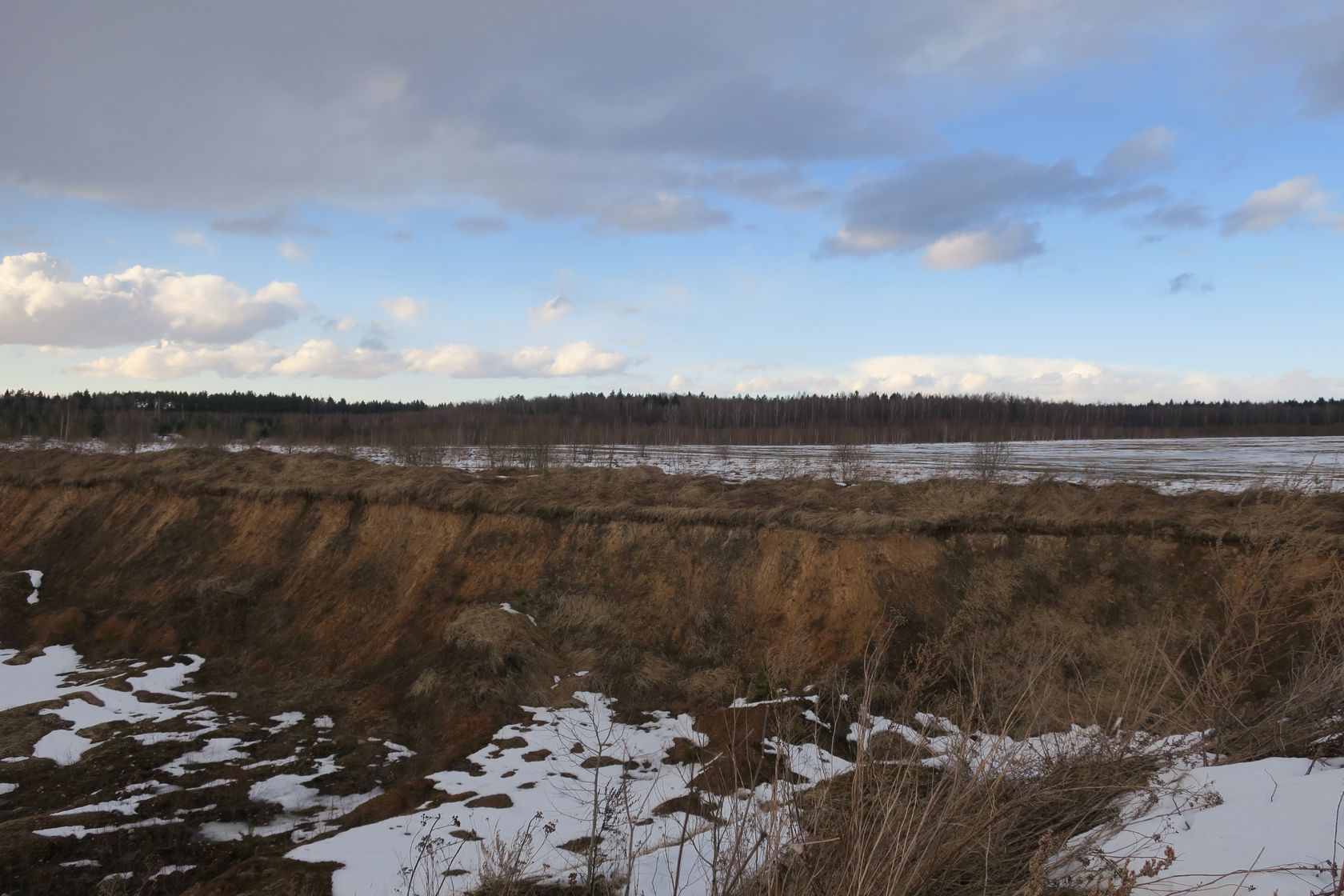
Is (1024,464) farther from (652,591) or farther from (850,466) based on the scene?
(652,591)

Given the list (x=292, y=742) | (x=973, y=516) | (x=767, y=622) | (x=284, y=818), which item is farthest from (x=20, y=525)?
(x=973, y=516)

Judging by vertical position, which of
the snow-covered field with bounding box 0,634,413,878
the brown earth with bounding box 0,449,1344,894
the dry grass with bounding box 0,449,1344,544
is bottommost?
the snow-covered field with bounding box 0,634,413,878

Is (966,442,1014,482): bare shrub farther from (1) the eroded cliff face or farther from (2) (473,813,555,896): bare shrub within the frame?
Result: (2) (473,813,555,896): bare shrub

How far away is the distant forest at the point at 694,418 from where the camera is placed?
78.4 metres

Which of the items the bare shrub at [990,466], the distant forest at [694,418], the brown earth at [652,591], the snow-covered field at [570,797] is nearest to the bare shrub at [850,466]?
the bare shrub at [990,466]

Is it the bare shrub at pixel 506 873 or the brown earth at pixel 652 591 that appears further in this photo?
the brown earth at pixel 652 591

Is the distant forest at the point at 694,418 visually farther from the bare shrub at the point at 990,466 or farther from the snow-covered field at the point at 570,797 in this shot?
the snow-covered field at the point at 570,797

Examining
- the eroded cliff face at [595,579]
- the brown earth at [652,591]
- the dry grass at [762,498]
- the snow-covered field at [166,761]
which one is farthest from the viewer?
the dry grass at [762,498]

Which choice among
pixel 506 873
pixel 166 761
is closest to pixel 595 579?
pixel 166 761

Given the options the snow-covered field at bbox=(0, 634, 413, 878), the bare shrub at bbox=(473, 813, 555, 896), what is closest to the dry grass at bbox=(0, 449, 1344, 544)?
the snow-covered field at bbox=(0, 634, 413, 878)

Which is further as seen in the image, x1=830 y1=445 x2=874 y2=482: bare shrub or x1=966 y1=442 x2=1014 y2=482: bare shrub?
x1=830 y1=445 x2=874 y2=482: bare shrub

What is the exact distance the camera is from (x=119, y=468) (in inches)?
1072

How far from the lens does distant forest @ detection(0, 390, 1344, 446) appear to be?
257 ft

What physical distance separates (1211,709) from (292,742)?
12607mm
